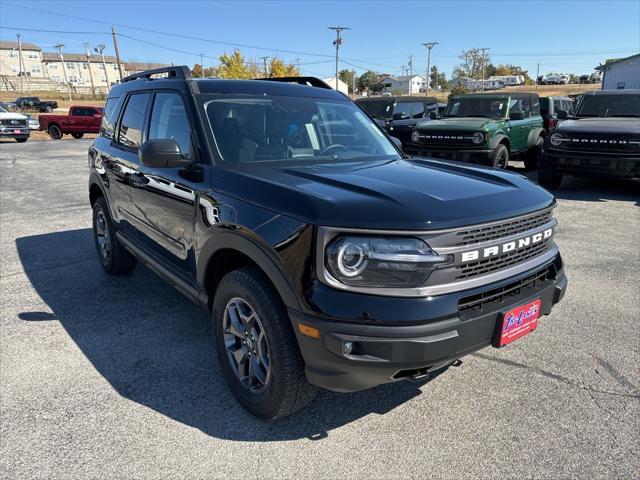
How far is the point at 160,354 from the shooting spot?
3447 mm

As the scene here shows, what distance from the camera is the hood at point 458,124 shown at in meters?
10.1

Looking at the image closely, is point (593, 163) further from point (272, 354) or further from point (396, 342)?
point (272, 354)

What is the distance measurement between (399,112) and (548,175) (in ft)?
18.1

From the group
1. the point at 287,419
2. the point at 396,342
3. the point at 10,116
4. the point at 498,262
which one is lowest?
the point at 287,419

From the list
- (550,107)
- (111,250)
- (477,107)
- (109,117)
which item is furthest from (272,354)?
(550,107)

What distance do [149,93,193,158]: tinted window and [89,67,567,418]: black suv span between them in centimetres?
1

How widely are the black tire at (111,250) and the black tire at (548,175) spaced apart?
318 inches

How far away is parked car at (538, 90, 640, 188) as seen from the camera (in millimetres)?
8422

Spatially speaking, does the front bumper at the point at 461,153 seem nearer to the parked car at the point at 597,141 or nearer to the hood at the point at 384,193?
the parked car at the point at 597,141

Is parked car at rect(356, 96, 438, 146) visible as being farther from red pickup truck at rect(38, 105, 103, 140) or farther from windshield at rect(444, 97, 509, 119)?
red pickup truck at rect(38, 105, 103, 140)

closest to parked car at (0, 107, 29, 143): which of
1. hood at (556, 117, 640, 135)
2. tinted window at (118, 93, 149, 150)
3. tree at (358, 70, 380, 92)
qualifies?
tinted window at (118, 93, 149, 150)

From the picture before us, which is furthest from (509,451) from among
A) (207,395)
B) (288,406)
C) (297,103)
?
(297,103)

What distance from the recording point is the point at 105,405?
285cm

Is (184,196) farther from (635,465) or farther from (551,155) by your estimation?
(551,155)
